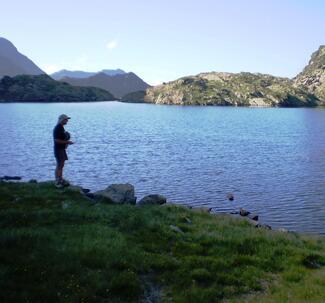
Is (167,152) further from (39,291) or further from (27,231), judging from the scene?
(39,291)

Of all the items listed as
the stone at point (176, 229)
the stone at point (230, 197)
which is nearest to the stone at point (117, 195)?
the stone at point (176, 229)

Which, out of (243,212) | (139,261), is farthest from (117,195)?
(139,261)

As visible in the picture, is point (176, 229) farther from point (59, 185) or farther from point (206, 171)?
point (206, 171)

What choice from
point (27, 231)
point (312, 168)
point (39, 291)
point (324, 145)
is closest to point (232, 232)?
point (27, 231)

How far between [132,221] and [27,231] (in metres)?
5.30

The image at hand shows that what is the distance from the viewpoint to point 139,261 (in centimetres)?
1432

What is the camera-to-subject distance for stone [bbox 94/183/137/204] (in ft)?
88.2

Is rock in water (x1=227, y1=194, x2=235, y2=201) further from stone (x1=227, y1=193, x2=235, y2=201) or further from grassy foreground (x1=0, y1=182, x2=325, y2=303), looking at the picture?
grassy foreground (x1=0, y1=182, x2=325, y2=303)

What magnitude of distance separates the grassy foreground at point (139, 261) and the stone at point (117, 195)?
5159 millimetres

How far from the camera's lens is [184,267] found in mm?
14328

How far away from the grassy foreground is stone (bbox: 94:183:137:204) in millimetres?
5159

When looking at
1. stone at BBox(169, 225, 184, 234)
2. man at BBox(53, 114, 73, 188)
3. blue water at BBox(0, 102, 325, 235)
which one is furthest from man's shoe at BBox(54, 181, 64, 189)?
blue water at BBox(0, 102, 325, 235)

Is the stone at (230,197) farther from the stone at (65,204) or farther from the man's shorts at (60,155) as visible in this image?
the stone at (65,204)

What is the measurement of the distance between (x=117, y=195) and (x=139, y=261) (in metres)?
13.8
